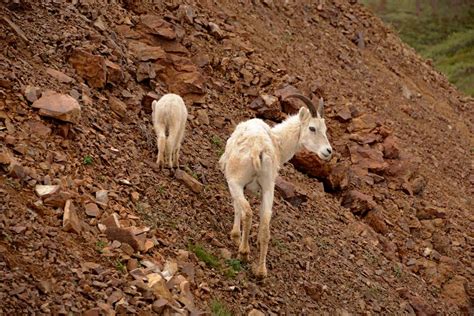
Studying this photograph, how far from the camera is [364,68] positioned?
22.0 m

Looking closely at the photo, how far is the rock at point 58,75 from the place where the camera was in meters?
10.2

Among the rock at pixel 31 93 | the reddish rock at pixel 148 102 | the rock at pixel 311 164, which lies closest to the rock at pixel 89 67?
the reddish rock at pixel 148 102

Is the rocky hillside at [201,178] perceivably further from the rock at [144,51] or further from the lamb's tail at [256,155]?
the lamb's tail at [256,155]

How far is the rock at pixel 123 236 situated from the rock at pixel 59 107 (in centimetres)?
217

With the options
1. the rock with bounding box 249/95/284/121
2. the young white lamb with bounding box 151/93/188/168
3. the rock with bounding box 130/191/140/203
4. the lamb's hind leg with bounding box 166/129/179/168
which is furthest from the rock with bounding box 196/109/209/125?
the rock with bounding box 130/191/140/203

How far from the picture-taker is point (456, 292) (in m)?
12.8

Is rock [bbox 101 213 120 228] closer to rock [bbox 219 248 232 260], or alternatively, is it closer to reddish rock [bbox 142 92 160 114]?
rock [bbox 219 248 232 260]

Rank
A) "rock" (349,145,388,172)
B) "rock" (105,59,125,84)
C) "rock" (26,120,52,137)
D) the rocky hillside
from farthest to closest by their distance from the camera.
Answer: "rock" (349,145,388,172) < "rock" (105,59,125,84) < "rock" (26,120,52,137) < the rocky hillside

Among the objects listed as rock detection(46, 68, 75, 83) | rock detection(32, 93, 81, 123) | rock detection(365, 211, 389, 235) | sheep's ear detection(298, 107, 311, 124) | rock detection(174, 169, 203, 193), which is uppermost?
sheep's ear detection(298, 107, 311, 124)

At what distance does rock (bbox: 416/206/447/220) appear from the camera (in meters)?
15.2

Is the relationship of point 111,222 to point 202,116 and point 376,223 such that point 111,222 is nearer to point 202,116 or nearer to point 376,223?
point 202,116

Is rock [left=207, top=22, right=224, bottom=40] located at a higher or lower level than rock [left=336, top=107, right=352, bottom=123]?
higher

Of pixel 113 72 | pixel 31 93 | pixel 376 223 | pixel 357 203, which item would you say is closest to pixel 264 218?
pixel 31 93

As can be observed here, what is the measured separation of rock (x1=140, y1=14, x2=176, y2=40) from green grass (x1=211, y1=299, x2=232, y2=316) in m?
8.32
